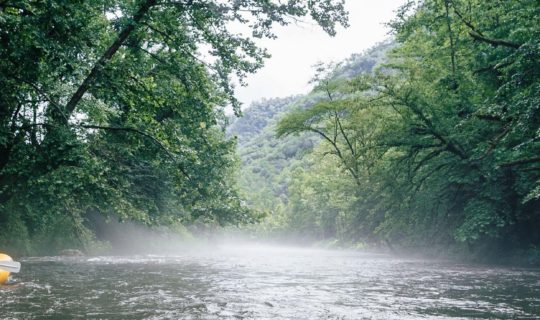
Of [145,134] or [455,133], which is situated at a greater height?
[455,133]

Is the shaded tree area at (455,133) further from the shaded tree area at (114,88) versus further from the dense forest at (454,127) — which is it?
the shaded tree area at (114,88)

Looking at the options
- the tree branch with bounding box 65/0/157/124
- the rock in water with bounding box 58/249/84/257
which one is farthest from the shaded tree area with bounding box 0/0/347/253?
the rock in water with bounding box 58/249/84/257

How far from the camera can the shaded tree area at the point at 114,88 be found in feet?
34.4

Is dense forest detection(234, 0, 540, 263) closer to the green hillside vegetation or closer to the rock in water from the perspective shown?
the green hillside vegetation

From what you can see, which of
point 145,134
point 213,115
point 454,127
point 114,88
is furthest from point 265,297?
point 454,127

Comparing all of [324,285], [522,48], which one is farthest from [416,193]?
[522,48]

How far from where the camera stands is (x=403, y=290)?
13.4 meters

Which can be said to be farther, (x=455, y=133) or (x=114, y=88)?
(x=455, y=133)

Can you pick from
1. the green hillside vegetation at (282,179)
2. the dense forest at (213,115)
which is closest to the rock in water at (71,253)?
the dense forest at (213,115)

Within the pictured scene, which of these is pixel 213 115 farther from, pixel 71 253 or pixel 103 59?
pixel 71 253

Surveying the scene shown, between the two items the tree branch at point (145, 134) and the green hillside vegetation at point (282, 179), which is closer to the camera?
the tree branch at point (145, 134)

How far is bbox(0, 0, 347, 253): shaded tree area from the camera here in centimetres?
1048

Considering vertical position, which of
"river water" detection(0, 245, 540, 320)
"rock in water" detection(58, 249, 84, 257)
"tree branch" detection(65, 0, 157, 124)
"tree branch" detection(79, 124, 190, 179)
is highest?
"tree branch" detection(65, 0, 157, 124)

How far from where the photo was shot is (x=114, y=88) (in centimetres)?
1305
